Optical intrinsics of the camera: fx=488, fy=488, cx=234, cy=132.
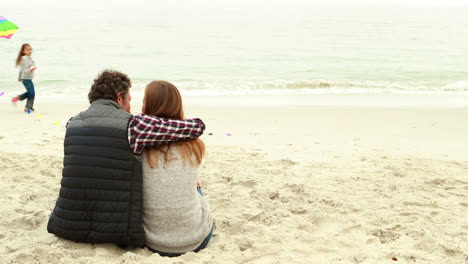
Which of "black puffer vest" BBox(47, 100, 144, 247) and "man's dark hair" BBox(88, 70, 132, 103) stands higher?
"man's dark hair" BBox(88, 70, 132, 103)

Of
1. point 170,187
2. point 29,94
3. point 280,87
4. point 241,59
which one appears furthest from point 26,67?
point 241,59

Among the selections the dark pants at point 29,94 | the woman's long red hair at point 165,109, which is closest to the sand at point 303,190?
the dark pants at point 29,94

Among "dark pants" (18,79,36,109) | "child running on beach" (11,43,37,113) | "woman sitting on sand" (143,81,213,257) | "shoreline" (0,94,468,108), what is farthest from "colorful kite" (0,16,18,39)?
"woman sitting on sand" (143,81,213,257)

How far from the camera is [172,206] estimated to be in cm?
325

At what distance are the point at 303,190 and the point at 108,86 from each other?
2.35 m

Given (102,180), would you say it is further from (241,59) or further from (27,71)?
(241,59)

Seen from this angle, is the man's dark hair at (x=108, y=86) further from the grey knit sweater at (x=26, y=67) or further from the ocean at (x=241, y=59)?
the ocean at (x=241, y=59)

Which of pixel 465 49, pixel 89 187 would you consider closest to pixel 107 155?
pixel 89 187

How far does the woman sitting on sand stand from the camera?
3170 millimetres

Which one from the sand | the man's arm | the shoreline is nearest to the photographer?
the man's arm

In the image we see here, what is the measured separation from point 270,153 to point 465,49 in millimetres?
24049

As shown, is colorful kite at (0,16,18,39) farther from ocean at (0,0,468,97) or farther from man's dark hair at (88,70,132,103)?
man's dark hair at (88,70,132,103)

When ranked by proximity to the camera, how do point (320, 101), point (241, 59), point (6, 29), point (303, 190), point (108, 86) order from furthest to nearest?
point (241, 59) < point (320, 101) < point (6, 29) < point (303, 190) < point (108, 86)

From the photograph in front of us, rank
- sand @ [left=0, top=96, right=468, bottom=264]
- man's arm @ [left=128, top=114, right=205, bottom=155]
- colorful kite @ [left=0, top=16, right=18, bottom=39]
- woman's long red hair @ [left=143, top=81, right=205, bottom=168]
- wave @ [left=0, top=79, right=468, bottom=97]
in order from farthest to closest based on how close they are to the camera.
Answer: wave @ [left=0, top=79, right=468, bottom=97], colorful kite @ [left=0, top=16, right=18, bottom=39], sand @ [left=0, top=96, right=468, bottom=264], woman's long red hair @ [left=143, top=81, right=205, bottom=168], man's arm @ [left=128, top=114, right=205, bottom=155]
